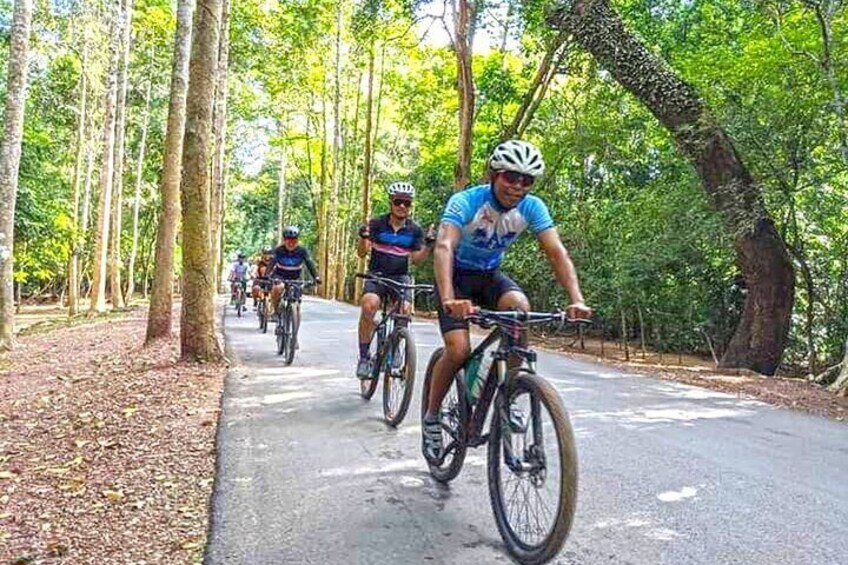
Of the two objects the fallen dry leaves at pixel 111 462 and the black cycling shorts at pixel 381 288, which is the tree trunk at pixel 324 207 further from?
the black cycling shorts at pixel 381 288

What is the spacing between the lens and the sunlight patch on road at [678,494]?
4.70 meters

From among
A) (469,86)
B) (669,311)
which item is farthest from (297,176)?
(669,311)

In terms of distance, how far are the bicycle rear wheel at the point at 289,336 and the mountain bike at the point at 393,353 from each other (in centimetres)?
283

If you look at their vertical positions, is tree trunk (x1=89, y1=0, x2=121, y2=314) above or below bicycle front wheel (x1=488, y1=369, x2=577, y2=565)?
above

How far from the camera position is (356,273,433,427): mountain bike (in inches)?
251

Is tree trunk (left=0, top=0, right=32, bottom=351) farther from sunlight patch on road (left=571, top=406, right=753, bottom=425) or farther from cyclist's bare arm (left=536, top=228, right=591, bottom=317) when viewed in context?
cyclist's bare arm (left=536, top=228, right=591, bottom=317)

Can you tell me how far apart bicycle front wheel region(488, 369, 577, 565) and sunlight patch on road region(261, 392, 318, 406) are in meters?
3.87

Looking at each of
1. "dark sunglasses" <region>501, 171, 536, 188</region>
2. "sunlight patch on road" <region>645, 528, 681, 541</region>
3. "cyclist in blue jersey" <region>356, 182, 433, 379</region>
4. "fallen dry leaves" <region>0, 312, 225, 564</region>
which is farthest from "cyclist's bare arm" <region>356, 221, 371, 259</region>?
"sunlight patch on road" <region>645, 528, 681, 541</region>

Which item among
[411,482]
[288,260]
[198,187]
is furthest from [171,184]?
[411,482]

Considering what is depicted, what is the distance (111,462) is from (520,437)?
11.2 feet

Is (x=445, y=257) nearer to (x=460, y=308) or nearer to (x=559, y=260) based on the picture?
(x=460, y=308)

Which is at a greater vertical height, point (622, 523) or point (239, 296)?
point (239, 296)

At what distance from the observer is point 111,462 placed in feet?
18.7

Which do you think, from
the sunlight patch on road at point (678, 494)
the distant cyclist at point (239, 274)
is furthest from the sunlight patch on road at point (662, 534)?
the distant cyclist at point (239, 274)
